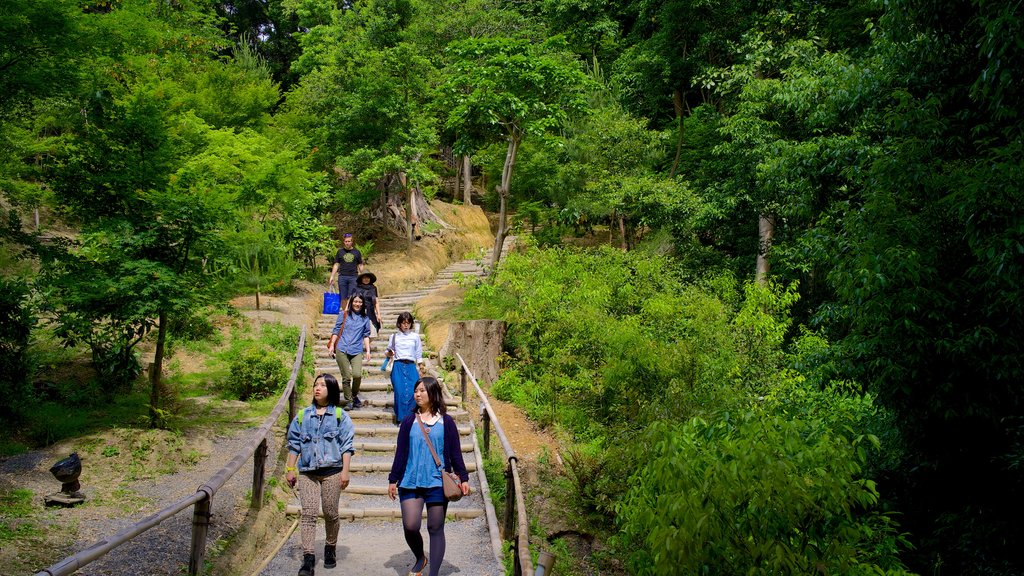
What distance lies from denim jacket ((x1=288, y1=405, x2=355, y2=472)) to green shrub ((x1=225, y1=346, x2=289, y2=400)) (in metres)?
6.54

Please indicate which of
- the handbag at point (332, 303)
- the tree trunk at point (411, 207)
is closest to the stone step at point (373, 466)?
the handbag at point (332, 303)

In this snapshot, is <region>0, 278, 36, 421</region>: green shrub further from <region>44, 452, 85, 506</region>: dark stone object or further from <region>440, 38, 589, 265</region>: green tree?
<region>440, 38, 589, 265</region>: green tree

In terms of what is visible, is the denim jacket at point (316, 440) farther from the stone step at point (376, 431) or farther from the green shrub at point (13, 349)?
the green shrub at point (13, 349)

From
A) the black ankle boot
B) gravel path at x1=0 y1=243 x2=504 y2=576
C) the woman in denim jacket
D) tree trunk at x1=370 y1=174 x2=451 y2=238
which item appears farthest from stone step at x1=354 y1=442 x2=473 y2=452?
tree trunk at x1=370 y1=174 x2=451 y2=238

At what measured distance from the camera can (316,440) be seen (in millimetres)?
5492

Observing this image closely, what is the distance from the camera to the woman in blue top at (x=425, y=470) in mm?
5152

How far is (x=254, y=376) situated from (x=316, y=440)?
22.0ft

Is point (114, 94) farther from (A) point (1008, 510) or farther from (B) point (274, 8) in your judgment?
(B) point (274, 8)

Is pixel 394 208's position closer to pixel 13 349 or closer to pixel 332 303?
pixel 332 303

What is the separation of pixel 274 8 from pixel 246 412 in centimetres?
3012

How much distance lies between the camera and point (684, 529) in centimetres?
349

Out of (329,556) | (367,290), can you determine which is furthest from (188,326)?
(329,556)

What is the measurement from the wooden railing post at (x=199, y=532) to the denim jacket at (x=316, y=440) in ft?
2.87

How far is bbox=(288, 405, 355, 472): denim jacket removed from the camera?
5484mm
